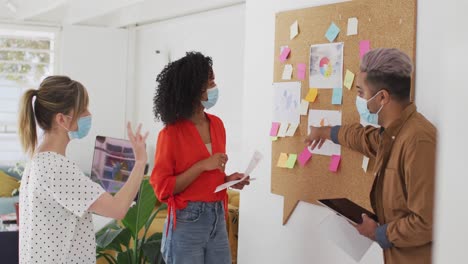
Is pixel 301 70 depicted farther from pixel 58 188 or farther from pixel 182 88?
pixel 58 188

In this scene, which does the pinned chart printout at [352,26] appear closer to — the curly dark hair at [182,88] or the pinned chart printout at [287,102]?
the pinned chart printout at [287,102]

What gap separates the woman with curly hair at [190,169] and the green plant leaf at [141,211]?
105 centimetres

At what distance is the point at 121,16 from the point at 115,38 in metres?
0.75

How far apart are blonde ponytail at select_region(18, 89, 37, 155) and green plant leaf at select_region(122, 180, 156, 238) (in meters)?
1.56

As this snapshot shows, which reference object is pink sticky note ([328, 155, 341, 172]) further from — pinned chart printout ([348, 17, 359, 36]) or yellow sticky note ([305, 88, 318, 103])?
pinned chart printout ([348, 17, 359, 36])

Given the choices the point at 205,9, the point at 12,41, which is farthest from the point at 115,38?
the point at 205,9

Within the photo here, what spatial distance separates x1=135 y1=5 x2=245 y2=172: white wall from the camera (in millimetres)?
4777

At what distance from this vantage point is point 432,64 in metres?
2.15

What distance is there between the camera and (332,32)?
2.65m

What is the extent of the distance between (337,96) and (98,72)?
15.6 ft

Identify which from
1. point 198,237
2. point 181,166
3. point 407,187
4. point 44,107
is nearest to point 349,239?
point 407,187

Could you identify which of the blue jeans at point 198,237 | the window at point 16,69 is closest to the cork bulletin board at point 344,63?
the blue jeans at point 198,237

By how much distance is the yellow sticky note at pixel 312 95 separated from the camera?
9.12ft

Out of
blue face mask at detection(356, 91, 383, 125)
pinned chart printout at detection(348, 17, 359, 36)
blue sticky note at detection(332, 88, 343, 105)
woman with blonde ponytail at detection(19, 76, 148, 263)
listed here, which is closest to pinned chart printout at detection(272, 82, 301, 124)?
blue sticky note at detection(332, 88, 343, 105)
